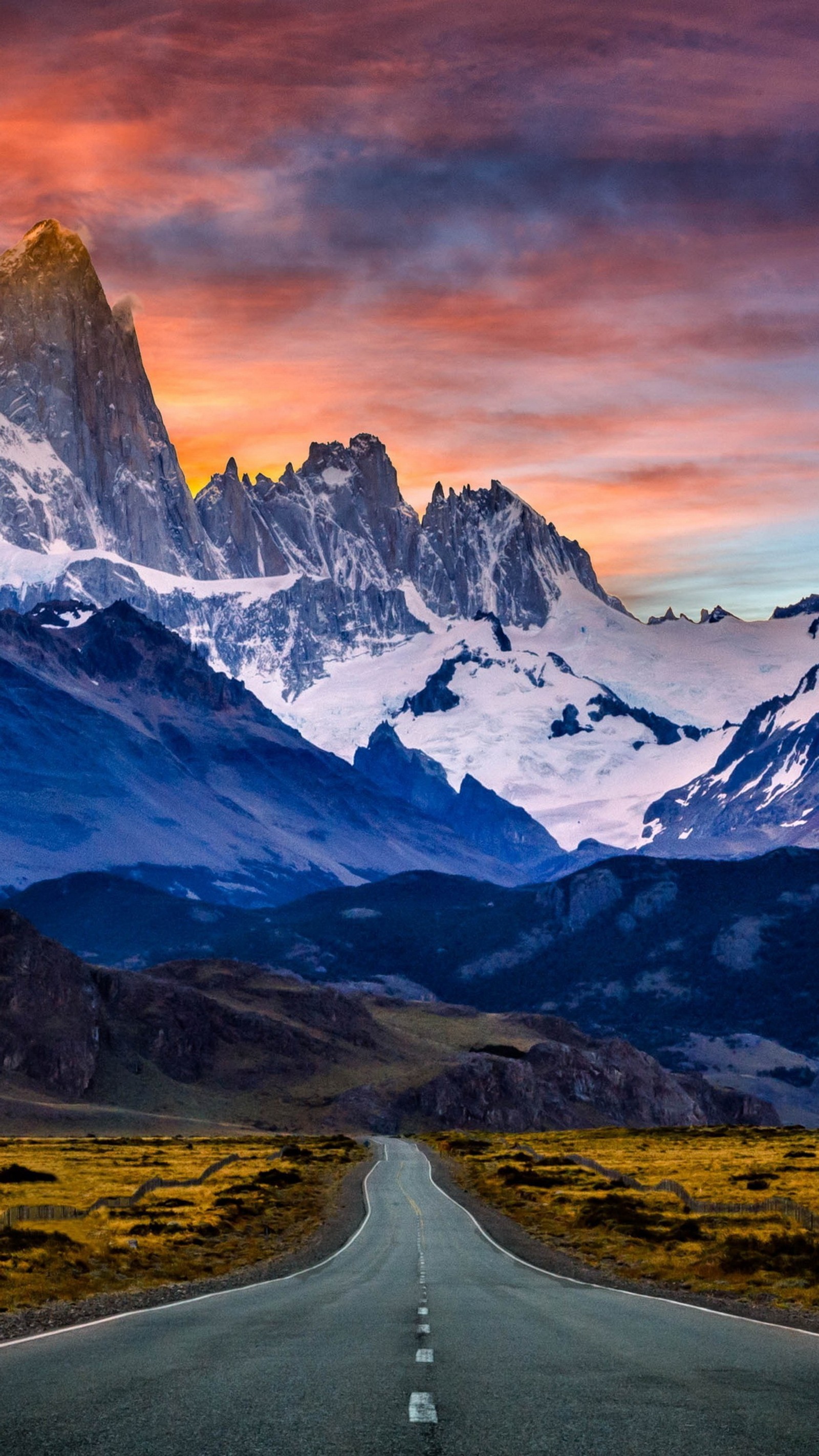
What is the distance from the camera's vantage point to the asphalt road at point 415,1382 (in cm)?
2008

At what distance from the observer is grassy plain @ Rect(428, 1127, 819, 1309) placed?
1913 inches

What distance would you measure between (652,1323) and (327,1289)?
1331 centimetres

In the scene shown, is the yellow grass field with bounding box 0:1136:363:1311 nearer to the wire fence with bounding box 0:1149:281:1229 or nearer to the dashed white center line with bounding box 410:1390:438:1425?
the wire fence with bounding box 0:1149:281:1229

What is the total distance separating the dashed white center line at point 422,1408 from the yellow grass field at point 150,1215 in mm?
18826

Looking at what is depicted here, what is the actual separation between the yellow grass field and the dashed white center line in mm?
18826

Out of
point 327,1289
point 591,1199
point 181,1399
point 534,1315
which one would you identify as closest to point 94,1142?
point 591,1199

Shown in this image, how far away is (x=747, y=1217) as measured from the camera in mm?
66875

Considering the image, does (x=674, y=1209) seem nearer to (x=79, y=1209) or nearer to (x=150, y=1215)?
(x=150, y=1215)

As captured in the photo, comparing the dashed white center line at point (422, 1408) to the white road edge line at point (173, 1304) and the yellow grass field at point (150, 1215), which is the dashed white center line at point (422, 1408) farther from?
the yellow grass field at point (150, 1215)

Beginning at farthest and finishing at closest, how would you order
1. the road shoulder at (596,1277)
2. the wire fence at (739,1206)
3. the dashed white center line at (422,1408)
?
1. the wire fence at (739,1206)
2. the road shoulder at (596,1277)
3. the dashed white center line at (422,1408)

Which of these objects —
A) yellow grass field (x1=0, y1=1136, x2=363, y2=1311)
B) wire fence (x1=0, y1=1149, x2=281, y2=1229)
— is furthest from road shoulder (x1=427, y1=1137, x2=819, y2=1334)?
wire fence (x1=0, y1=1149, x2=281, y2=1229)

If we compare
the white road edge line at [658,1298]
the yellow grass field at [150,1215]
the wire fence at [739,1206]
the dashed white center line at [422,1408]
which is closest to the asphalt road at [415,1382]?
the dashed white center line at [422,1408]

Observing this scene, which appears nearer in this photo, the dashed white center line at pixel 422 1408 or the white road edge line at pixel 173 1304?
the dashed white center line at pixel 422 1408

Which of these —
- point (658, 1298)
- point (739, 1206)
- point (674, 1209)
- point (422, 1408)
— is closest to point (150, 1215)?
point (674, 1209)
